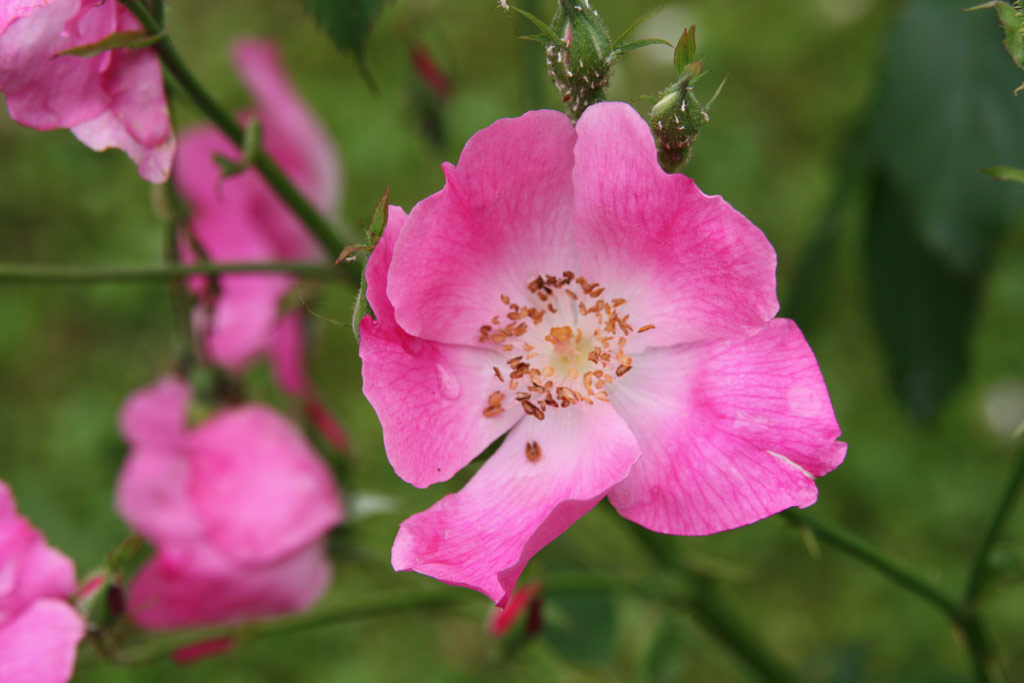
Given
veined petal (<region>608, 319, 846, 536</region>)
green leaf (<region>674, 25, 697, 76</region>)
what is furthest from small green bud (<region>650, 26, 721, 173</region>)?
veined petal (<region>608, 319, 846, 536</region>)

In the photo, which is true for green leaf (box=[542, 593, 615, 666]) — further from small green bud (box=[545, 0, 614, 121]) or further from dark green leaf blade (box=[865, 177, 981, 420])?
small green bud (box=[545, 0, 614, 121])

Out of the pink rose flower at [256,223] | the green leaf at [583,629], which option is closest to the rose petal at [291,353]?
the pink rose flower at [256,223]

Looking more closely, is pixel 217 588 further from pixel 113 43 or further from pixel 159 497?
pixel 113 43

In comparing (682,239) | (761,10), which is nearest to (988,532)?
(682,239)

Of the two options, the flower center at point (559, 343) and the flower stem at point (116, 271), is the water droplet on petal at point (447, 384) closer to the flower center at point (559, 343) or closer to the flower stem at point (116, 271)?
the flower center at point (559, 343)

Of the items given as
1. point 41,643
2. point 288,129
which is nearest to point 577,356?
point 41,643

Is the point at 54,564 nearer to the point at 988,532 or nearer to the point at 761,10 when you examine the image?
the point at 988,532
